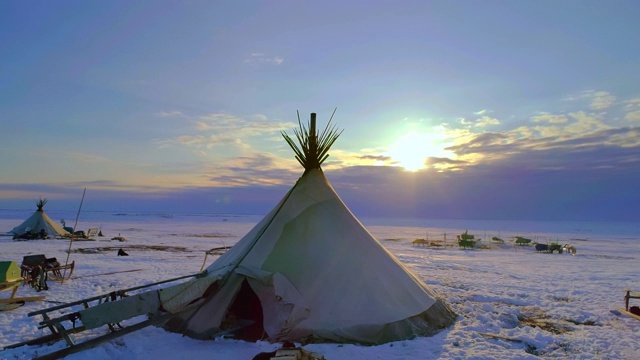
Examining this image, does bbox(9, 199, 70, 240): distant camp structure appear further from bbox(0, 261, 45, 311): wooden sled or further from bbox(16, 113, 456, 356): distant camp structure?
bbox(16, 113, 456, 356): distant camp structure

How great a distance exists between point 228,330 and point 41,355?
2.89 metres

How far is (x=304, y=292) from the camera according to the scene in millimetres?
7273

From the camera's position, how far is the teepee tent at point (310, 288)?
6.77 metres

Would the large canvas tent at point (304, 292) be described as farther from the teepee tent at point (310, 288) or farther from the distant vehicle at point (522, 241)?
the distant vehicle at point (522, 241)

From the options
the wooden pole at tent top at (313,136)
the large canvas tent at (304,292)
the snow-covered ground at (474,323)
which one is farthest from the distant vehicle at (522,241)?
the wooden pole at tent top at (313,136)

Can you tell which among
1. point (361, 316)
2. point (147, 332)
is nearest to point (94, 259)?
point (147, 332)

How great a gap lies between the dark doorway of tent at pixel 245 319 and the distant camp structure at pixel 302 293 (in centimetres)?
2

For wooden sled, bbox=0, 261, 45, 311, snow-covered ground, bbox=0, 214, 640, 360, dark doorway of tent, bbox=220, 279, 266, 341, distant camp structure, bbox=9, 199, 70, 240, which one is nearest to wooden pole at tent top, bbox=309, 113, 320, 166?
dark doorway of tent, bbox=220, 279, 266, 341

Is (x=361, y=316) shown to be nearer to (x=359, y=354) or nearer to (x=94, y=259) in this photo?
(x=359, y=354)

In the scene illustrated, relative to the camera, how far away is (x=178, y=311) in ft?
22.1

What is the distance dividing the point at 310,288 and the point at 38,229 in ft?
102

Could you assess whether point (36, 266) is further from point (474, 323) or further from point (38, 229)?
point (38, 229)

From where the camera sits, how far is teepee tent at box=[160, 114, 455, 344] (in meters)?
6.77

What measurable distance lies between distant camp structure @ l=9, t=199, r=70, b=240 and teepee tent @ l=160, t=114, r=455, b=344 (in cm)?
2780
